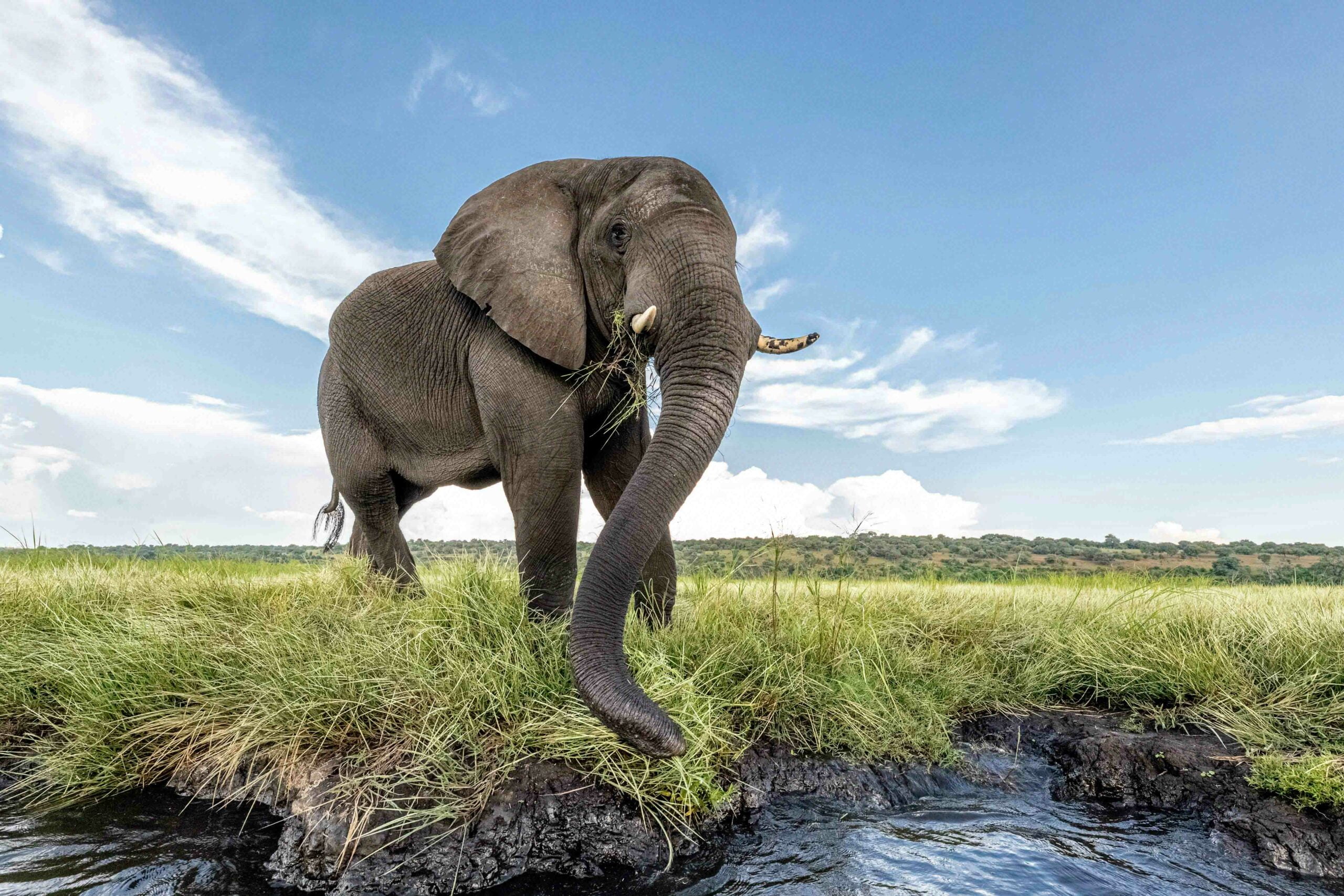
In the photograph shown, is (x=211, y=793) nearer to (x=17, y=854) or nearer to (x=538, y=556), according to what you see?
(x=17, y=854)

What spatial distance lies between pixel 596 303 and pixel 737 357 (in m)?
0.98

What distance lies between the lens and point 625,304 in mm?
4230

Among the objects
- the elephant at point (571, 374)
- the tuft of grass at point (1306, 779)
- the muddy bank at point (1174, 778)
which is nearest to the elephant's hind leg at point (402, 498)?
the elephant at point (571, 374)

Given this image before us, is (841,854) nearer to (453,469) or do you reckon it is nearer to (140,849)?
(140,849)

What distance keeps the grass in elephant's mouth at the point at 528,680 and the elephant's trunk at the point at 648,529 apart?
1.00 ft

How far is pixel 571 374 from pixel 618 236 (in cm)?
83

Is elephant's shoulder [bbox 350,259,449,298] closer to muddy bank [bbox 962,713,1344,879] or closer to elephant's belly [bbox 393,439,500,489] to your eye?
elephant's belly [bbox 393,439,500,489]

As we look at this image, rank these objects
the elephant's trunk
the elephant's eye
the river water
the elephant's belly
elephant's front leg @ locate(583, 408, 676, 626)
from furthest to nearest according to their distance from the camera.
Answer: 1. the elephant's belly
2. elephant's front leg @ locate(583, 408, 676, 626)
3. the elephant's eye
4. the elephant's trunk
5. the river water

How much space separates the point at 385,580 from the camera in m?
6.25

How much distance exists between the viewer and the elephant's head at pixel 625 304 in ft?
11.5

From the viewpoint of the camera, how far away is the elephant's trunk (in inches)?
131

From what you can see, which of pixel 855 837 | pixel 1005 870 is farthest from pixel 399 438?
pixel 1005 870

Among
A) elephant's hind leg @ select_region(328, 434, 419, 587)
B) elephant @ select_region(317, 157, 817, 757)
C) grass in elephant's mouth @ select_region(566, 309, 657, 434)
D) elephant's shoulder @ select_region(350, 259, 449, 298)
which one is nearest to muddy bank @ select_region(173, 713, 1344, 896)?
elephant @ select_region(317, 157, 817, 757)

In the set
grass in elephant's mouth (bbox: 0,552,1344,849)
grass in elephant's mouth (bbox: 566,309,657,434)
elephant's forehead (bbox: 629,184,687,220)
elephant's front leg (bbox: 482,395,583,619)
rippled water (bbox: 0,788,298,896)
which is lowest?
rippled water (bbox: 0,788,298,896)
